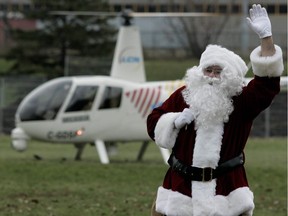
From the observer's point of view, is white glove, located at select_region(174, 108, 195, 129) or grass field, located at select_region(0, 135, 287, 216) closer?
white glove, located at select_region(174, 108, 195, 129)

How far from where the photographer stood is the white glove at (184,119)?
326 inches

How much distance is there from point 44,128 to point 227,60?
1666cm

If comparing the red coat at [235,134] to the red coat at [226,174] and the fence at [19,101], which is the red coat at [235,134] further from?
the fence at [19,101]

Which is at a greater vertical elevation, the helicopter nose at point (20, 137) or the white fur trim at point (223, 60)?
the white fur trim at point (223, 60)

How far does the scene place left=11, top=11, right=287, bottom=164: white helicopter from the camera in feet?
81.3

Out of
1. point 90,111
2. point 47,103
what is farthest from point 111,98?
point 47,103

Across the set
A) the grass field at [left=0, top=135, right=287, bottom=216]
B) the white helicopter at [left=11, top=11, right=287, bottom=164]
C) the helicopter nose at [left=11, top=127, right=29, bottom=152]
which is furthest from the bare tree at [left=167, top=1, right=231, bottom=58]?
the grass field at [left=0, top=135, right=287, bottom=216]

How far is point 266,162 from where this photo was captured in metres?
24.9

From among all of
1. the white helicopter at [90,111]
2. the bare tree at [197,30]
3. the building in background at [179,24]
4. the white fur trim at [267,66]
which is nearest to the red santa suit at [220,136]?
the white fur trim at [267,66]

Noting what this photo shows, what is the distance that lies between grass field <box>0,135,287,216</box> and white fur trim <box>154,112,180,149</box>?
5776 mm

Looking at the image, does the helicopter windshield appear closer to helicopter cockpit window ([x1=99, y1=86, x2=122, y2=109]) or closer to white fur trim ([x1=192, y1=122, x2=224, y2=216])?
helicopter cockpit window ([x1=99, y1=86, x2=122, y2=109])

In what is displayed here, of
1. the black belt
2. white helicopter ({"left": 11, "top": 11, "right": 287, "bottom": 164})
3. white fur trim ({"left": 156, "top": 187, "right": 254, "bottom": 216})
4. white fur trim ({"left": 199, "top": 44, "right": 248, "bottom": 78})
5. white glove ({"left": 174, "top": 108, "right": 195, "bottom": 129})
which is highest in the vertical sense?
white fur trim ({"left": 199, "top": 44, "right": 248, "bottom": 78})

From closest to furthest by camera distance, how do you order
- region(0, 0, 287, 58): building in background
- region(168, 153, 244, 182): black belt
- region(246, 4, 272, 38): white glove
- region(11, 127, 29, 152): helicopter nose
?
region(246, 4, 272, 38): white glove, region(168, 153, 244, 182): black belt, region(11, 127, 29, 152): helicopter nose, region(0, 0, 287, 58): building in background

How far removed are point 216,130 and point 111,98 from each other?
1668cm
